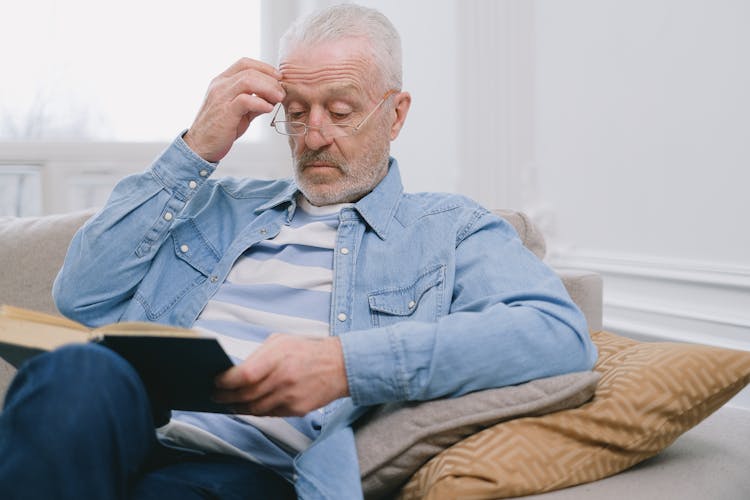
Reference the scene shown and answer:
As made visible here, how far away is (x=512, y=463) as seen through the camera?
1055 mm

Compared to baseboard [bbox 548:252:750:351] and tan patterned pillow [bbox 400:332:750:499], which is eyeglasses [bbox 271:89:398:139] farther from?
baseboard [bbox 548:252:750:351]

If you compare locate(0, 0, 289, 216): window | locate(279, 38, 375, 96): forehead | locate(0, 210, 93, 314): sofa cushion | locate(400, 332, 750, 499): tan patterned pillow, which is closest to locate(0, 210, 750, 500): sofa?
locate(400, 332, 750, 499): tan patterned pillow

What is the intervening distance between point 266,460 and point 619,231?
1.29 m

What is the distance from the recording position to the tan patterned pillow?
41.3 inches

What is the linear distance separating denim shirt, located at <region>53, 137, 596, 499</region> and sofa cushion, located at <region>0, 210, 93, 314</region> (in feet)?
0.98

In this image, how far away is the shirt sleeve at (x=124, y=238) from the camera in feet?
4.65

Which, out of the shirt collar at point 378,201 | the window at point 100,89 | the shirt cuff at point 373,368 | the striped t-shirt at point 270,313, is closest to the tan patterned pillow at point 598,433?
the shirt cuff at point 373,368

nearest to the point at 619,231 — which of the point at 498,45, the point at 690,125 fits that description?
the point at 690,125

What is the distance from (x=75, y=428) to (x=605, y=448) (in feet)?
2.28

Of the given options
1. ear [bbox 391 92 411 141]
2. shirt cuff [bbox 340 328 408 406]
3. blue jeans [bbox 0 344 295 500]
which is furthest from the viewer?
ear [bbox 391 92 411 141]

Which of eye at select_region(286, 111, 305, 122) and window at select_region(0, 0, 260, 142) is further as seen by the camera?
window at select_region(0, 0, 260, 142)

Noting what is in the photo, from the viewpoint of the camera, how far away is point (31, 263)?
1.71 meters

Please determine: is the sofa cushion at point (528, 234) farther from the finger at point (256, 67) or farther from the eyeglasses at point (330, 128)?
the finger at point (256, 67)

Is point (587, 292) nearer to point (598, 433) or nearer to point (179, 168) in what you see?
point (598, 433)
